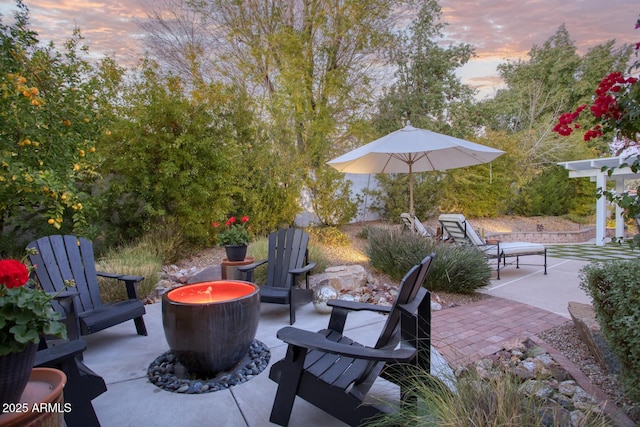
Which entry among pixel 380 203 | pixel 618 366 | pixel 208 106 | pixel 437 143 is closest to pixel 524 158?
pixel 380 203

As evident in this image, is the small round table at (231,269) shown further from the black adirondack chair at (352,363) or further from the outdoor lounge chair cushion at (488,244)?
the outdoor lounge chair cushion at (488,244)

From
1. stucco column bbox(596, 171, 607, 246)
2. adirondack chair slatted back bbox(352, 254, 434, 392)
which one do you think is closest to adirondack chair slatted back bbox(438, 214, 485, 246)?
adirondack chair slatted back bbox(352, 254, 434, 392)

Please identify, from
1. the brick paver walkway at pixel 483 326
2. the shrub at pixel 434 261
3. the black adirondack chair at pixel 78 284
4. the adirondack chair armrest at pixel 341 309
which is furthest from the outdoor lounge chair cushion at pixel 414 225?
the black adirondack chair at pixel 78 284

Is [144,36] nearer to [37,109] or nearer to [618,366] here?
[37,109]

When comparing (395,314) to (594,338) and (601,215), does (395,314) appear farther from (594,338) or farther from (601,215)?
(601,215)

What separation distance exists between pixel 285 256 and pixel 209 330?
5.63ft

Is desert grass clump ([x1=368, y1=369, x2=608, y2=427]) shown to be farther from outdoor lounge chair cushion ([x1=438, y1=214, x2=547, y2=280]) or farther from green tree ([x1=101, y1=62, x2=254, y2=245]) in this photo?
green tree ([x1=101, y1=62, x2=254, y2=245])

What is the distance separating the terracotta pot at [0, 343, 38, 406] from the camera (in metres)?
1.12

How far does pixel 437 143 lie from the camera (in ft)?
15.7

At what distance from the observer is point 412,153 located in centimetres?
623

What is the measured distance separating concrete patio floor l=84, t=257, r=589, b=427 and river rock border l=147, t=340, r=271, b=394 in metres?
0.05

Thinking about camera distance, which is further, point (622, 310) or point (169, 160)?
point (169, 160)

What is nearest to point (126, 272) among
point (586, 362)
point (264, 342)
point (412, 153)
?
point (264, 342)

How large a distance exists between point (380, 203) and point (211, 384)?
8670 mm
